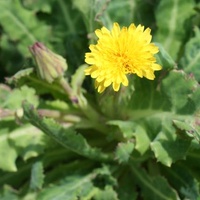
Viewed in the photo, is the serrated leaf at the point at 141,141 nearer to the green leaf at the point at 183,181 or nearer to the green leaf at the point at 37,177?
the green leaf at the point at 183,181

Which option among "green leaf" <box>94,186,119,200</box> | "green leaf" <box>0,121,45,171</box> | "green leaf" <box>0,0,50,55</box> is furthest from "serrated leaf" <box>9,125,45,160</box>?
"green leaf" <box>0,0,50,55</box>

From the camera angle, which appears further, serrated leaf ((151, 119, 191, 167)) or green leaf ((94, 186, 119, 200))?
green leaf ((94, 186, 119, 200))

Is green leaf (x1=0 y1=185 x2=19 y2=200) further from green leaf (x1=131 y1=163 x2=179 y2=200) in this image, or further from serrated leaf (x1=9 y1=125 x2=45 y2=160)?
green leaf (x1=131 y1=163 x2=179 y2=200)

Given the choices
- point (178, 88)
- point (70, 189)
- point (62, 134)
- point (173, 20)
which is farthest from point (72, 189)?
point (173, 20)

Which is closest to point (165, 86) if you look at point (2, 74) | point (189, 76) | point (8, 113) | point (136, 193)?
point (189, 76)

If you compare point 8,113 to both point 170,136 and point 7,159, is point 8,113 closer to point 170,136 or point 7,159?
point 7,159

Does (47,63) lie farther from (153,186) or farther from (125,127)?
(153,186)
